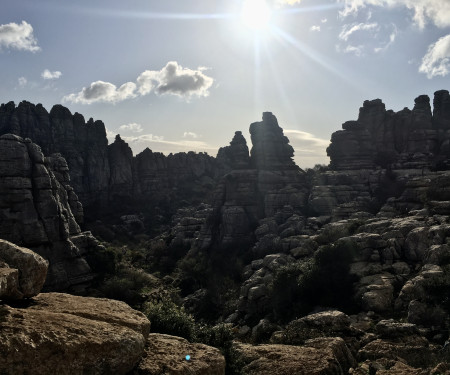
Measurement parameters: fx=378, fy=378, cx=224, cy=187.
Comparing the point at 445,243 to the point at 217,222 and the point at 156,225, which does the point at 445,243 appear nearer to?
the point at 217,222

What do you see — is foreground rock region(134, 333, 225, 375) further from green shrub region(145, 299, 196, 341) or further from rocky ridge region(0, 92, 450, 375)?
green shrub region(145, 299, 196, 341)

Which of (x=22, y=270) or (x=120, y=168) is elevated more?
(x=120, y=168)

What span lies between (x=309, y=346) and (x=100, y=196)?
101224 millimetres

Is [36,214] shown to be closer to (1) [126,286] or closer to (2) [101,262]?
(2) [101,262]

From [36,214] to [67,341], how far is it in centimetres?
3880

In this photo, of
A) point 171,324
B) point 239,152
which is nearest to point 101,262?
point 171,324

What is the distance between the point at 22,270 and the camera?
9.82 m

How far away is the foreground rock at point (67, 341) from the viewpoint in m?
6.98

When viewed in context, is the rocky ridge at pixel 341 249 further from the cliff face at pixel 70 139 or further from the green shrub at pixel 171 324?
the cliff face at pixel 70 139

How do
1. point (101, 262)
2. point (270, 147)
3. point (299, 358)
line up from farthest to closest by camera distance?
point (270, 147)
point (101, 262)
point (299, 358)

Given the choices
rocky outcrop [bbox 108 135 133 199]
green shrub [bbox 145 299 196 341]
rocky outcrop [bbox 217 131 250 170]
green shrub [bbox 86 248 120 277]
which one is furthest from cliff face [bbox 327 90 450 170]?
green shrub [bbox 145 299 196 341]

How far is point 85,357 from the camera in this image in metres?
7.67

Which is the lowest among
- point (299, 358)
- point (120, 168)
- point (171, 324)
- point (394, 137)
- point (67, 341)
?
point (299, 358)

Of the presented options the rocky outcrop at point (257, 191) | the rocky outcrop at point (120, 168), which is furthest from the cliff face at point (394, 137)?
the rocky outcrop at point (120, 168)
